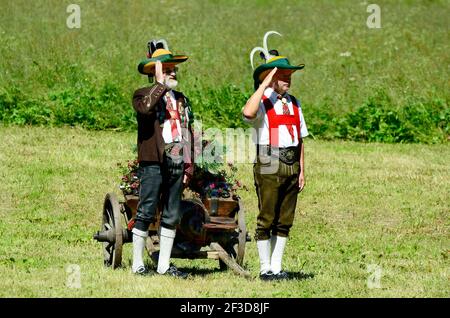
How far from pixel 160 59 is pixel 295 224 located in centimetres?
489

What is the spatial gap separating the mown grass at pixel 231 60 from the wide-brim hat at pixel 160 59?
29.9 ft

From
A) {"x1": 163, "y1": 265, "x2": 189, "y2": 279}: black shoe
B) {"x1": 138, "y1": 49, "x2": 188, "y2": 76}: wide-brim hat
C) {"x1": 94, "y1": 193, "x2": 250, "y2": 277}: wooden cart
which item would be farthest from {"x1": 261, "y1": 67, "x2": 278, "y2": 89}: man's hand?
{"x1": 163, "y1": 265, "x2": 189, "y2": 279}: black shoe

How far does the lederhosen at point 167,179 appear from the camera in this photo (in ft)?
30.2

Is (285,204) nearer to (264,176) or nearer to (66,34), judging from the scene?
(264,176)

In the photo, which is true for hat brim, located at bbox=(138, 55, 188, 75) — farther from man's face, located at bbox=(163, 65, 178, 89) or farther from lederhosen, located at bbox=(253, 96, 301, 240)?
lederhosen, located at bbox=(253, 96, 301, 240)

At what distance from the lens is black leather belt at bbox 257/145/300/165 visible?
9.17 meters

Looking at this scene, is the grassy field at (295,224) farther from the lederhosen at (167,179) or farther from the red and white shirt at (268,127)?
the red and white shirt at (268,127)

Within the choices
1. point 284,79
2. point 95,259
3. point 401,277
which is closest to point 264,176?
point 284,79

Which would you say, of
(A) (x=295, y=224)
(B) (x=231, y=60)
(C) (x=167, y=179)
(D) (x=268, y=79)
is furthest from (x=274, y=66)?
(B) (x=231, y=60)

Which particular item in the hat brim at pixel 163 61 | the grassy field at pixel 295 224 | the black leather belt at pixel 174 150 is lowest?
the grassy field at pixel 295 224

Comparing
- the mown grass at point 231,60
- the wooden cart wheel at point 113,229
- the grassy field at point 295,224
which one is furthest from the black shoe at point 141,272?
the mown grass at point 231,60

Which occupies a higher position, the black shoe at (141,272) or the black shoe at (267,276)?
the black shoe at (141,272)

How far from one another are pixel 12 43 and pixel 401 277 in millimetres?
13771

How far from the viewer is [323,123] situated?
63.4 ft
